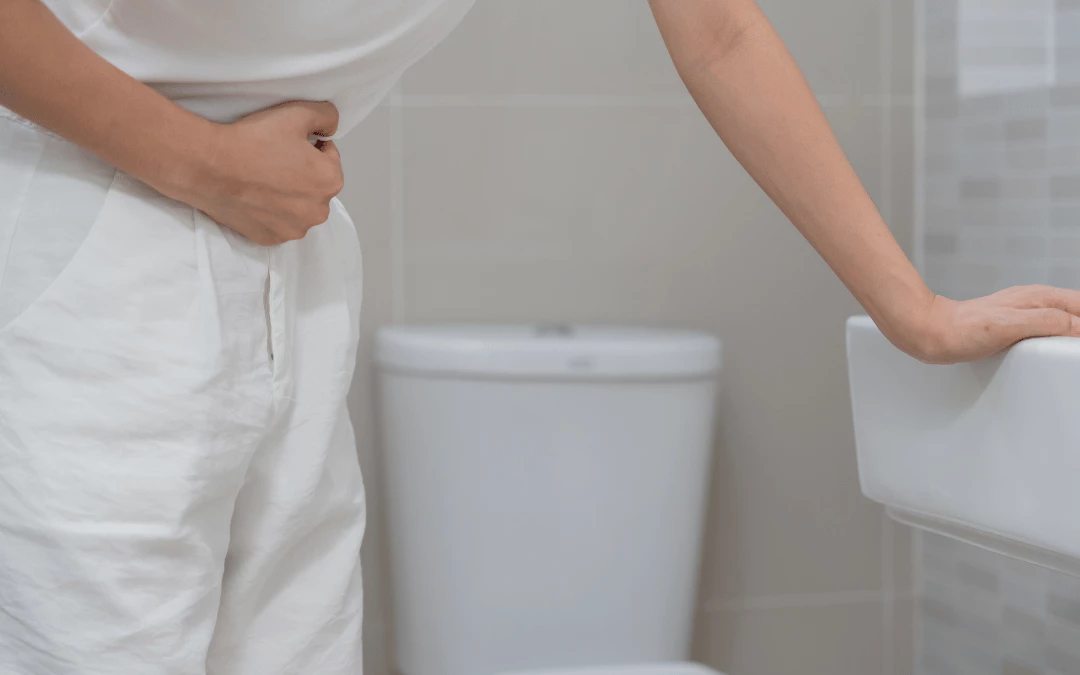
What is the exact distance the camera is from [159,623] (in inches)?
19.7

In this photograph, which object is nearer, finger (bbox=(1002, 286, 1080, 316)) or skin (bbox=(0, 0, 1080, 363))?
skin (bbox=(0, 0, 1080, 363))

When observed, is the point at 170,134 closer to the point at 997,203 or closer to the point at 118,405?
the point at 118,405

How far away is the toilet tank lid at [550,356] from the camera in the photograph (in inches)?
43.7

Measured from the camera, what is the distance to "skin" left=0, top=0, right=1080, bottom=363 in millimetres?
470

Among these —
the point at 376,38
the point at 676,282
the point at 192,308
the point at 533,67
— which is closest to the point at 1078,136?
the point at 676,282

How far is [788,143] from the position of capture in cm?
62

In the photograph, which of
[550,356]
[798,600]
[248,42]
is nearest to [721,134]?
[248,42]

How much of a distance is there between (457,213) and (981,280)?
65 centimetres

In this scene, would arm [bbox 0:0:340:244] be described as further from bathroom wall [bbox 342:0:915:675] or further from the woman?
bathroom wall [bbox 342:0:915:675]

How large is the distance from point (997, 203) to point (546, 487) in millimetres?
639

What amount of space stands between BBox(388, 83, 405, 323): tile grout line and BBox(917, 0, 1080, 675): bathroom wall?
0.69 meters

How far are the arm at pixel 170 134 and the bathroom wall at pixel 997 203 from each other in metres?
0.89

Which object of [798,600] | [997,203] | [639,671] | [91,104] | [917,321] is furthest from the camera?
[798,600]

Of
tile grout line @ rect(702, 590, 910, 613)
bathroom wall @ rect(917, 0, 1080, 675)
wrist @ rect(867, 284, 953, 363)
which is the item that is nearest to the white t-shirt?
wrist @ rect(867, 284, 953, 363)
